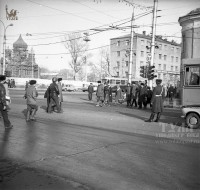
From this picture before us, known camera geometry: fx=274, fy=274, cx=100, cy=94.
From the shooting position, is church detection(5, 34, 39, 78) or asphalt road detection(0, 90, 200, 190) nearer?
asphalt road detection(0, 90, 200, 190)

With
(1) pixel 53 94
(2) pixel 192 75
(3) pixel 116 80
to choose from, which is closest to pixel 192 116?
(2) pixel 192 75

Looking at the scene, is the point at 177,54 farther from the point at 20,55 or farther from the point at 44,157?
the point at 44,157

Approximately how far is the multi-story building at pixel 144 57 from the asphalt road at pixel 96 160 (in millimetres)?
63175

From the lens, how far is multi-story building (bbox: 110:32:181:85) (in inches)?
2811

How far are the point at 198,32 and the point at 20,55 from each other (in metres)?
53.7

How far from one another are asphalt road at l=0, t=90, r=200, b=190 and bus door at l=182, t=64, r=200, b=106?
4.57 meters

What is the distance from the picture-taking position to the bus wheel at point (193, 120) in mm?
10289

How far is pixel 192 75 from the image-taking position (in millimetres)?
12508

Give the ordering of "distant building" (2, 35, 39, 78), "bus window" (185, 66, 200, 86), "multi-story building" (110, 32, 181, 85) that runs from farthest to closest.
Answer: "multi-story building" (110, 32, 181, 85) < "distant building" (2, 35, 39, 78) < "bus window" (185, 66, 200, 86)

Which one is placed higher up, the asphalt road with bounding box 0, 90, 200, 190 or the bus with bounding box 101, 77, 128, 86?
the bus with bounding box 101, 77, 128, 86

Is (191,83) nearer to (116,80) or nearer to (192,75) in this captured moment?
(192,75)

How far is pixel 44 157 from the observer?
5641mm

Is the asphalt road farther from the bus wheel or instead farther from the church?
the church

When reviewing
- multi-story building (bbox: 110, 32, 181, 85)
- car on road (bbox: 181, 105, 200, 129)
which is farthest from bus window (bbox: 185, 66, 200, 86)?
multi-story building (bbox: 110, 32, 181, 85)
